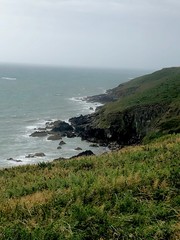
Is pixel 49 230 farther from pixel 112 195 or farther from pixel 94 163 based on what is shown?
pixel 94 163

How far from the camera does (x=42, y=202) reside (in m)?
10.5

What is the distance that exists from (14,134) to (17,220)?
203ft

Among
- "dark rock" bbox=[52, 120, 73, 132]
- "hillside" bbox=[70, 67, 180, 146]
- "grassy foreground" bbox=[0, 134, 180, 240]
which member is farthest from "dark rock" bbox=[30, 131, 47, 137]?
"grassy foreground" bbox=[0, 134, 180, 240]

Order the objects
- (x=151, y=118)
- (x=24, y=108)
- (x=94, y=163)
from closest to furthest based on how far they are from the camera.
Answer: (x=94, y=163) → (x=151, y=118) → (x=24, y=108)

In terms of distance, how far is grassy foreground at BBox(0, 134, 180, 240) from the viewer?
8.40 m

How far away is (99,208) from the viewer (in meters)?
9.65

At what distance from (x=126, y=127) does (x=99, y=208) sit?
58.4 m

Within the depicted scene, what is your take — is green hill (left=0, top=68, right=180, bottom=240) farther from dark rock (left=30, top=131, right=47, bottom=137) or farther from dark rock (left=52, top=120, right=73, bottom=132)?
dark rock (left=52, top=120, right=73, bottom=132)

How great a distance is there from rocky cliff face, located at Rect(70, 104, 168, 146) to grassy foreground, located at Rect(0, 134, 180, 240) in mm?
49225

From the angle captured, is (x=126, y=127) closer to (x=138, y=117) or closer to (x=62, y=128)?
(x=138, y=117)

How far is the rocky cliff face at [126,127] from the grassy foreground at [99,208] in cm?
4923

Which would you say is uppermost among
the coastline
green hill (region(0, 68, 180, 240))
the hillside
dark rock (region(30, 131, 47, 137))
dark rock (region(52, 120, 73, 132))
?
green hill (region(0, 68, 180, 240))

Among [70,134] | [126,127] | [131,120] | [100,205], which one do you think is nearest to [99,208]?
[100,205]

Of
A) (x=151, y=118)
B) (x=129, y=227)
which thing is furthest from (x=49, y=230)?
(x=151, y=118)
